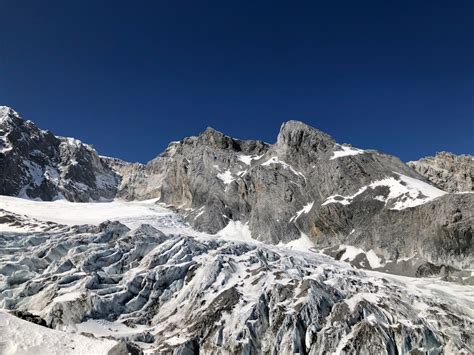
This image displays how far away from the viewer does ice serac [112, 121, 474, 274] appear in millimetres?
102500

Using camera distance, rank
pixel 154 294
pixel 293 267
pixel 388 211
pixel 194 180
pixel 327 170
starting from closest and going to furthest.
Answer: pixel 154 294
pixel 293 267
pixel 388 211
pixel 327 170
pixel 194 180

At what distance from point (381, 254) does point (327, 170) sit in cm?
3759

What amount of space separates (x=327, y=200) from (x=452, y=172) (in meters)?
76.5

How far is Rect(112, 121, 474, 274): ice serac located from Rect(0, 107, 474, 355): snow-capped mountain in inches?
16.3

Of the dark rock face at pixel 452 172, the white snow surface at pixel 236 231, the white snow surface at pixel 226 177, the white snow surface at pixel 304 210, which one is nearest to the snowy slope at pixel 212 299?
the white snow surface at pixel 304 210

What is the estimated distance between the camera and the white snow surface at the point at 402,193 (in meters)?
115

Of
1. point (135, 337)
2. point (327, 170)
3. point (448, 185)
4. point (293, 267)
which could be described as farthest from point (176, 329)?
point (448, 185)

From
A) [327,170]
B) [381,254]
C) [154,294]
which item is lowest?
[154,294]

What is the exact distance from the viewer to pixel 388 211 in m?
117

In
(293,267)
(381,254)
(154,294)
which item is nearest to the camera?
(154,294)

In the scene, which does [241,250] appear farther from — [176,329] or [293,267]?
[176,329]

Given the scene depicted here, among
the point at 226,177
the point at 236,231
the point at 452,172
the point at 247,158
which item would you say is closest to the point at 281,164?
the point at 226,177

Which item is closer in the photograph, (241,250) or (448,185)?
(241,250)

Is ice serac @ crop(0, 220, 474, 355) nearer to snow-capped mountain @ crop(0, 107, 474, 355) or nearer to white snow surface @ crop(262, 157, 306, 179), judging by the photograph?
snow-capped mountain @ crop(0, 107, 474, 355)
